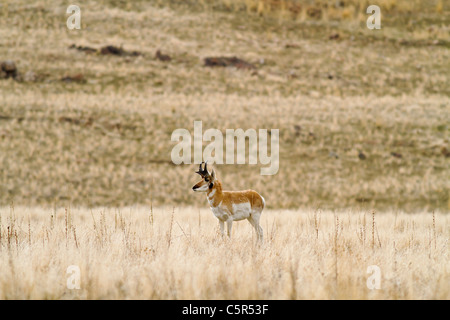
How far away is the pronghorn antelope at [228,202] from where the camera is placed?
7.84m

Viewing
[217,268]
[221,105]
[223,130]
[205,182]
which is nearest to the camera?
[217,268]

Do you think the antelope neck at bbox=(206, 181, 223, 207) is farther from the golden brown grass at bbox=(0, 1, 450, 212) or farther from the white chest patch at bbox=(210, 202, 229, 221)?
the golden brown grass at bbox=(0, 1, 450, 212)

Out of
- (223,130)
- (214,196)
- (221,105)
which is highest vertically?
(221,105)

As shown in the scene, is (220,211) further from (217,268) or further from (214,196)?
(217,268)

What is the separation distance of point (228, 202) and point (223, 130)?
22.2 metres

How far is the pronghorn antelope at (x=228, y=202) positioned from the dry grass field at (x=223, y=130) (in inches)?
17.6

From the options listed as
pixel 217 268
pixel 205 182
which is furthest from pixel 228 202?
pixel 217 268

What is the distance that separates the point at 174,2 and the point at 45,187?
3410cm

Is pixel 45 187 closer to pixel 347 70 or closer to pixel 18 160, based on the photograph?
pixel 18 160

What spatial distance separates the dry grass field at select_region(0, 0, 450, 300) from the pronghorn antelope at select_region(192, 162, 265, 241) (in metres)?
0.45

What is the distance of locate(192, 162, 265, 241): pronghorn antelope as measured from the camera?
25.7ft

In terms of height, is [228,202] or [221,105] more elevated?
[221,105]

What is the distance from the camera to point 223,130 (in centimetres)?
3009

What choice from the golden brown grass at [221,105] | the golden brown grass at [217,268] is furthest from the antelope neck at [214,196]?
the golden brown grass at [221,105]
